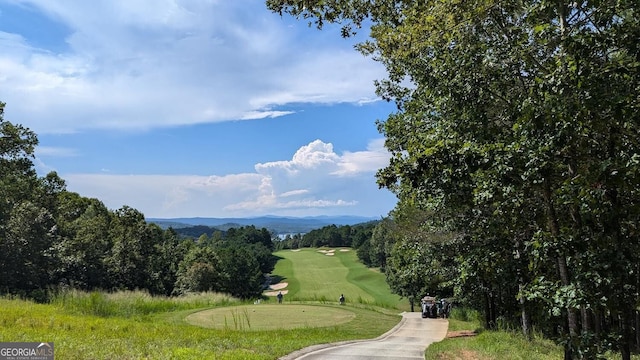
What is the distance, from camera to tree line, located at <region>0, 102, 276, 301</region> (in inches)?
1420

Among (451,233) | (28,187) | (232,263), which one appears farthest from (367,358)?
(232,263)

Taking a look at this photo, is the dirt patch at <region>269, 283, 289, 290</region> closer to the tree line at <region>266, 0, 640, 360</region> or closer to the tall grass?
the tall grass

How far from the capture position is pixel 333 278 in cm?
8838

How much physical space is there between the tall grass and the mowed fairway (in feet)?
89.5

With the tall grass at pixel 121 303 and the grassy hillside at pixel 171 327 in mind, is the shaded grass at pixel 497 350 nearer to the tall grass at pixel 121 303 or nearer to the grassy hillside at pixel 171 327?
the grassy hillside at pixel 171 327

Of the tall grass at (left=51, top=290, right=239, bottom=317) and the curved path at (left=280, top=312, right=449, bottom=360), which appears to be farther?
the tall grass at (left=51, top=290, right=239, bottom=317)

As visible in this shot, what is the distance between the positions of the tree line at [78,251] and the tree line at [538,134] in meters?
24.8

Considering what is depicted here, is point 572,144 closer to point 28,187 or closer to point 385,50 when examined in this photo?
point 385,50

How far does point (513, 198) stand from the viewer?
24.6 feet

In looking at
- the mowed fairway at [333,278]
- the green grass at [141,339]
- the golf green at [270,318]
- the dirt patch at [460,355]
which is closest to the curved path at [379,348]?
the green grass at [141,339]

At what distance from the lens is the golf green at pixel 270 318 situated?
1869cm

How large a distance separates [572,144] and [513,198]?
150 centimetres

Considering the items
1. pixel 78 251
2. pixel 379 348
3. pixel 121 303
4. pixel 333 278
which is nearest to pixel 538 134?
pixel 379 348

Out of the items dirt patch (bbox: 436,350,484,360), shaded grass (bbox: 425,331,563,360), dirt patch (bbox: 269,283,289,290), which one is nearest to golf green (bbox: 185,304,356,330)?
shaded grass (bbox: 425,331,563,360)
